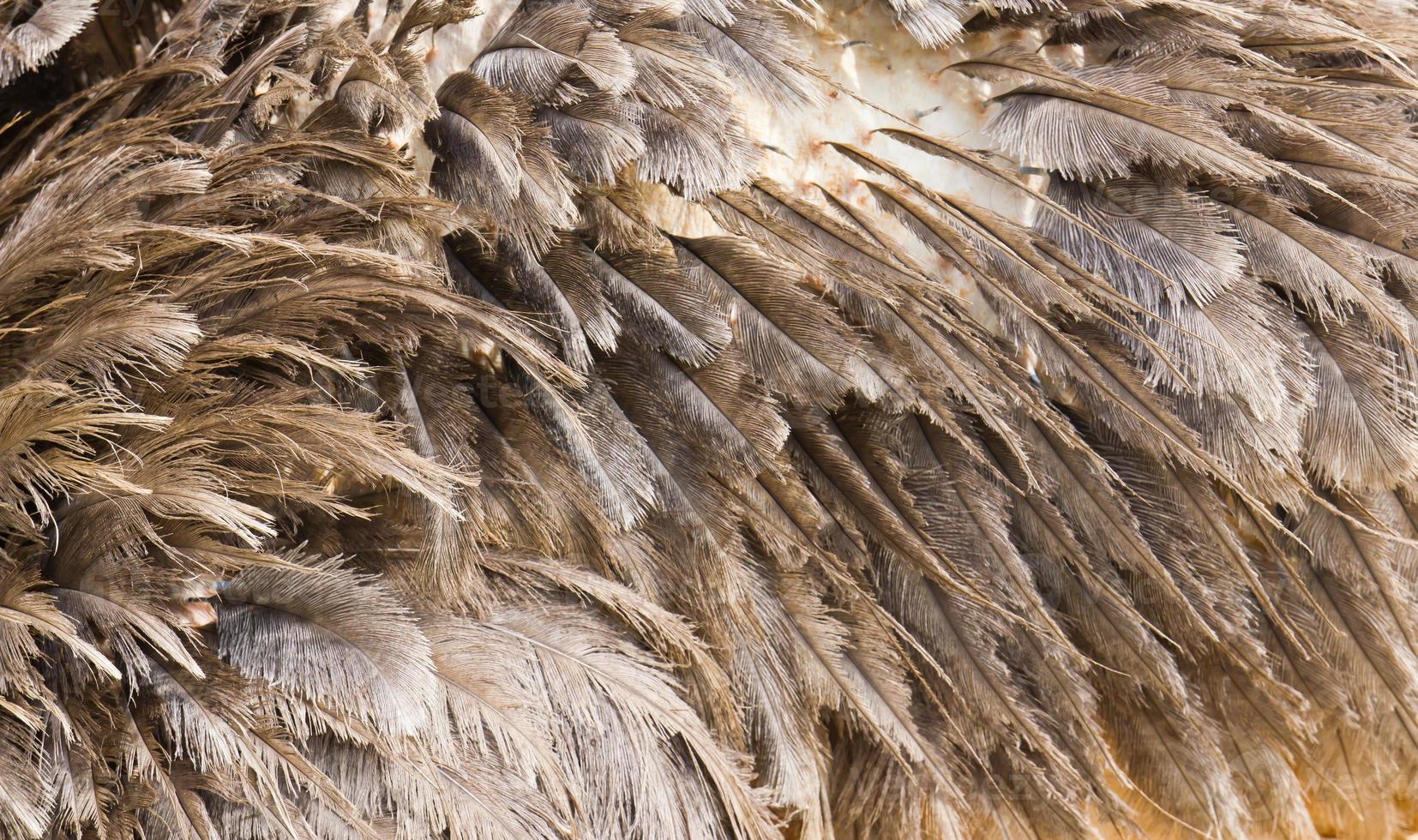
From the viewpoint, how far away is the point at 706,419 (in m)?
0.78

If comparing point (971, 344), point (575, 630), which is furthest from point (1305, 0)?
point (575, 630)

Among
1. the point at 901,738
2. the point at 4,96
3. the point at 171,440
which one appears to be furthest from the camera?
the point at 901,738

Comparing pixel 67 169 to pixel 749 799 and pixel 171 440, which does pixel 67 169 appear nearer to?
pixel 171 440

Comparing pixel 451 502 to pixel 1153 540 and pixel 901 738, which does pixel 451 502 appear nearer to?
pixel 901 738

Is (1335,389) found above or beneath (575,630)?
beneath

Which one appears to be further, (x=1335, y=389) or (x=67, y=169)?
(x=1335, y=389)

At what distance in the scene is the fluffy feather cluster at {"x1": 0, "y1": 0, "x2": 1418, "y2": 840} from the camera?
61 cm

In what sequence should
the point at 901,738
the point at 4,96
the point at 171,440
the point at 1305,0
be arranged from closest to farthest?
1. the point at 171,440
2. the point at 4,96
3. the point at 901,738
4. the point at 1305,0

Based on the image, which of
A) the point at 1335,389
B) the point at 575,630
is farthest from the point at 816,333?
the point at 1335,389

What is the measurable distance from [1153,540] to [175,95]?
0.85 meters

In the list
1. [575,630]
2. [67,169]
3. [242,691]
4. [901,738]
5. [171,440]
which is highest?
[67,169]

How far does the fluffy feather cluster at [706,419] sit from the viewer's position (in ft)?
2.00

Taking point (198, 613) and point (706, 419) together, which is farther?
point (706, 419)

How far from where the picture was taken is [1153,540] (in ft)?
3.05
